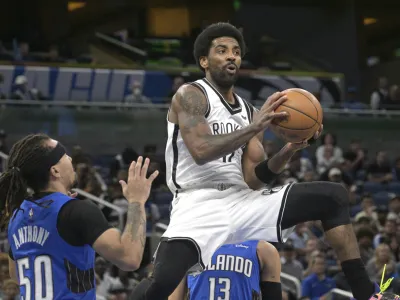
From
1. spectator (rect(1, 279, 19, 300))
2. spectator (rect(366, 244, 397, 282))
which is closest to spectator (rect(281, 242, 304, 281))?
spectator (rect(366, 244, 397, 282))

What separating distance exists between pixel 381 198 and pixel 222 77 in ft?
34.9

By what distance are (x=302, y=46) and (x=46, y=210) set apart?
2167cm

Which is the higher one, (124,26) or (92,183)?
(124,26)

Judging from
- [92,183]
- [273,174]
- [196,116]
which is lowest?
[92,183]

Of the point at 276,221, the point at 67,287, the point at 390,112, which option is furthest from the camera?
the point at 390,112

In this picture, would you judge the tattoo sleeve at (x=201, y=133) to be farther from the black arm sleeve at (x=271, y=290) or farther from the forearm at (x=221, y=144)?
the black arm sleeve at (x=271, y=290)

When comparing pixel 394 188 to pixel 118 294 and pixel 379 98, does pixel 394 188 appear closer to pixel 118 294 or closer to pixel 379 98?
pixel 379 98

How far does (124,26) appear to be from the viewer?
88.6 ft

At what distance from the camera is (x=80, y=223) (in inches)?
213

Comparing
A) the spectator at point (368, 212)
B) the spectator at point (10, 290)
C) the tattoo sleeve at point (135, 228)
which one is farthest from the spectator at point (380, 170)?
the tattoo sleeve at point (135, 228)

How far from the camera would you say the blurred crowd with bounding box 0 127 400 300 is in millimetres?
11914

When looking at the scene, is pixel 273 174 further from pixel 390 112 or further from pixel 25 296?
pixel 390 112

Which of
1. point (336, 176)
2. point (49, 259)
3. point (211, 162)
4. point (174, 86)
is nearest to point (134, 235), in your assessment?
point (49, 259)

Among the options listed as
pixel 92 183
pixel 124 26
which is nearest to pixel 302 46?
pixel 124 26
